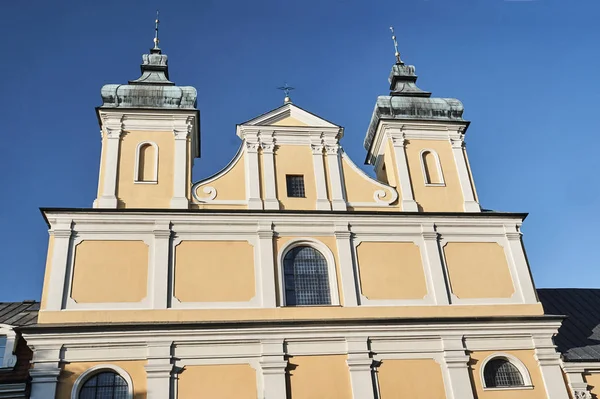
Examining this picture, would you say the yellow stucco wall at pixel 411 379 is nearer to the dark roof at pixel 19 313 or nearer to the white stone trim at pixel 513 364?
the white stone trim at pixel 513 364

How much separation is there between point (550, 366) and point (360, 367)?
611 cm

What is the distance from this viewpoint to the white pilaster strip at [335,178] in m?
20.9

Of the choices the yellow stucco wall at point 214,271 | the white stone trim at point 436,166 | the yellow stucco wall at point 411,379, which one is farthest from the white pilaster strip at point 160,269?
the white stone trim at point 436,166

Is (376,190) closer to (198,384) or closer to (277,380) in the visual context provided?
(277,380)

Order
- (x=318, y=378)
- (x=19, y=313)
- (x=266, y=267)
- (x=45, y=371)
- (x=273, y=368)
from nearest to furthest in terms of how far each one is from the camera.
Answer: (x=45, y=371) → (x=273, y=368) → (x=318, y=378) → (x=266, y=267) → (x=19, y=313)

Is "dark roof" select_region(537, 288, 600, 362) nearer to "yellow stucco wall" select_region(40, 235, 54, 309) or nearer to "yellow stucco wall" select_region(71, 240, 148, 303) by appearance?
"yellow stucco wall" select_region(71, 240, 148, 303)

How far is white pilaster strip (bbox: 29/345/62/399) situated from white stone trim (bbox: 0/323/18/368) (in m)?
1.36

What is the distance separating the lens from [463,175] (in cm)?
2247

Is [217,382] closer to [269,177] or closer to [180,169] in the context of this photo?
[269,177]

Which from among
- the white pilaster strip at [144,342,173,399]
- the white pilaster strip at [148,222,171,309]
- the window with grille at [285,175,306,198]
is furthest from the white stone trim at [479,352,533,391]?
the white pilaster strip at [148,222,171,309]

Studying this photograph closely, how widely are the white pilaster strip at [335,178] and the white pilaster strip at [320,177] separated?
25 cm

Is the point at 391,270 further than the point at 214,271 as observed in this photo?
Yes

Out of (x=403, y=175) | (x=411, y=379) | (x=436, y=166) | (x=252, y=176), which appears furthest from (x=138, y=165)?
(x=411, y=379)

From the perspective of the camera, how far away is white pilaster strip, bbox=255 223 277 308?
18531 millimetres
